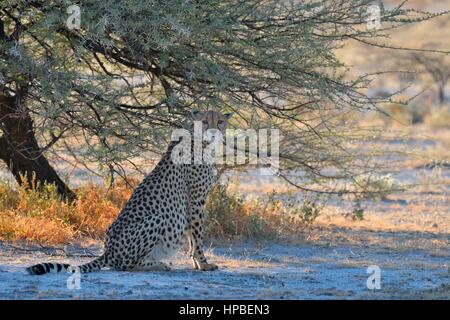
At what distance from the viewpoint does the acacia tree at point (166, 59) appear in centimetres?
806

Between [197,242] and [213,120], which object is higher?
[213,120]

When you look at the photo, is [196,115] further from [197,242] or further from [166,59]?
[197,242]

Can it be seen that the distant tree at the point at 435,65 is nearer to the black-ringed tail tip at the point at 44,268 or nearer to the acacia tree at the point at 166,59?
the acacia tree at the point at 166,59

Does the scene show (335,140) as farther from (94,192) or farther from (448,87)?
(448,87)

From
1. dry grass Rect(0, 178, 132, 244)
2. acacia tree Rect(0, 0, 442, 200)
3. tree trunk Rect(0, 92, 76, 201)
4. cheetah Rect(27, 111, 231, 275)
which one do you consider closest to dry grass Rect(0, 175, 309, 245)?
dry grass Rect(0, 178, 132, 244)

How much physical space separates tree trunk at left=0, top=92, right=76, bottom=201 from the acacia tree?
176mm

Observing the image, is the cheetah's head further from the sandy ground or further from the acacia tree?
the sandy ground

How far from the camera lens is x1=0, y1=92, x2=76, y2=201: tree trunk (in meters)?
9.45

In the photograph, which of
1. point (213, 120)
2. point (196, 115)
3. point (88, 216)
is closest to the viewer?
point (213, 120)

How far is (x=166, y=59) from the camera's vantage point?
851 cm

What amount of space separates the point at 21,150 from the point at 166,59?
1.91 metres

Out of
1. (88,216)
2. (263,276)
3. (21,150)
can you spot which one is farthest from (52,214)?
(263,276)

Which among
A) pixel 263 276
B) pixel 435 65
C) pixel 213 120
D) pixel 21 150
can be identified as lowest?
pixel 263 276
